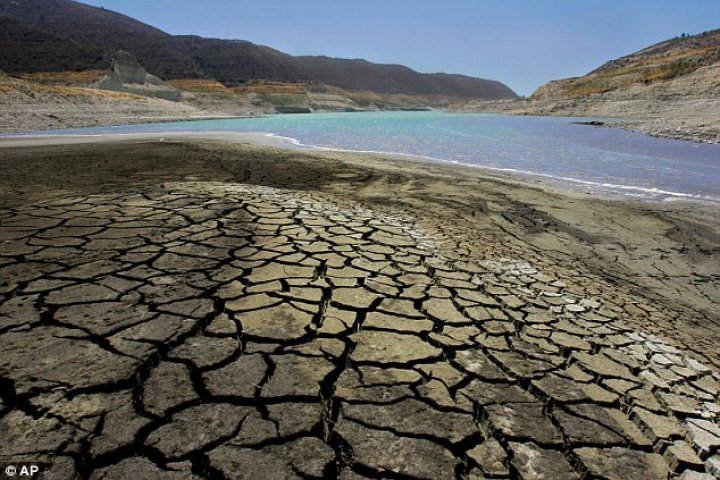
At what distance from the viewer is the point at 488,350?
2.38 m

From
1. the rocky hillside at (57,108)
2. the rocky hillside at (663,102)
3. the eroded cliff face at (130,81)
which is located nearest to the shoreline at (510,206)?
the rocky hillside at (663,102)

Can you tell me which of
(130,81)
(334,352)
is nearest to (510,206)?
(334,352)

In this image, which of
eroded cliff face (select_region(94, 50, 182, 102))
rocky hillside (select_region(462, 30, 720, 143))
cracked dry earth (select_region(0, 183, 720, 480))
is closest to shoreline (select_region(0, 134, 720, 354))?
cracked dry earth (select_region(0, 183, 720, 480))

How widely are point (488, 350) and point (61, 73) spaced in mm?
51143

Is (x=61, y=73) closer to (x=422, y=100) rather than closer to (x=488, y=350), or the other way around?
(x=488, y=350)

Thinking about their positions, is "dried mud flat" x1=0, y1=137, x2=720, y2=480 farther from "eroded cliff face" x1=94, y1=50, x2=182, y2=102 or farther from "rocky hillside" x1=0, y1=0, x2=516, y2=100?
"rocky hillside" x1=0, y1=0, x2=516, y2=100

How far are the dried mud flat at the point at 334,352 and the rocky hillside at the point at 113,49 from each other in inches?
1980

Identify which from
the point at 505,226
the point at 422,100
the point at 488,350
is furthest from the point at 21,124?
the point at 422,100

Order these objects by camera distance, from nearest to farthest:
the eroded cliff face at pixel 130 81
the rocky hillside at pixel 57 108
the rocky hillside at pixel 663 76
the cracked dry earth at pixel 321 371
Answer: the cracked dry earth at pixel 321 371
the rocky hillside at pixel 57 108
the rocky hillside at pixel 663 76
the eroded cliff face at pixel 130 81

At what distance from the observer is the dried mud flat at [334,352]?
160 cm

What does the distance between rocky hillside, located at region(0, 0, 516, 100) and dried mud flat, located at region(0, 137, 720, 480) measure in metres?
50.3

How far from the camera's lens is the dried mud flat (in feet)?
5.26

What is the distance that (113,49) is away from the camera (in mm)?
56406

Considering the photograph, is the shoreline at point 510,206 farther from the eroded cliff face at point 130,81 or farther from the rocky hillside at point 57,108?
the eroded cliff face at point 130,81
